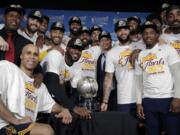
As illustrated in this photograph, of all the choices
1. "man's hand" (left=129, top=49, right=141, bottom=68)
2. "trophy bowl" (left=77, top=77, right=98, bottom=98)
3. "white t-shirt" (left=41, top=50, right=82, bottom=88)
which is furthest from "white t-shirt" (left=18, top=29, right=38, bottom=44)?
"man's hand" (left=129, top=49, right=141, bottom=68)

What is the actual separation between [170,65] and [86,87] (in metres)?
0.95

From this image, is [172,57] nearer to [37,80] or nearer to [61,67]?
[61,67]

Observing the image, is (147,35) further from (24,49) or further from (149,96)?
(24,49)

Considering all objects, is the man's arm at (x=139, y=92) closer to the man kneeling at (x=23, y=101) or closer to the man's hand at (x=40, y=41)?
the man kneeling at (x=23, y=101)

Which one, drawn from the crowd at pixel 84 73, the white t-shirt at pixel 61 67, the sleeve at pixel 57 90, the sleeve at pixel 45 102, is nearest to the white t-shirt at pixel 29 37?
the crowd at pixel 84 73

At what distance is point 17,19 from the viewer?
4027 millimetres

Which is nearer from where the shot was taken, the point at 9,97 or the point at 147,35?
the point at 9,97

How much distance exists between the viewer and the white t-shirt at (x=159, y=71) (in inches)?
161

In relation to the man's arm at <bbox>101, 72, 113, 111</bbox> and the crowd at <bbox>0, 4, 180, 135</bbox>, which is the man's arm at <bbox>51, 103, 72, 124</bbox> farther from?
the man's arm at <bbox>101, 72, 113, 111</bbox>

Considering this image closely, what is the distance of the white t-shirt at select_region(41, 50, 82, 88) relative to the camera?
409 centimetres

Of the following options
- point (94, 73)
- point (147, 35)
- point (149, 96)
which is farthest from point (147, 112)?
point (94, 73)

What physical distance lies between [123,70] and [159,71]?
718 mm

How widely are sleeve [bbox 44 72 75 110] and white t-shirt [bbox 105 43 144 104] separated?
1069 mm

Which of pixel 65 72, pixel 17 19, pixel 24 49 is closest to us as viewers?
pixel 24 49
